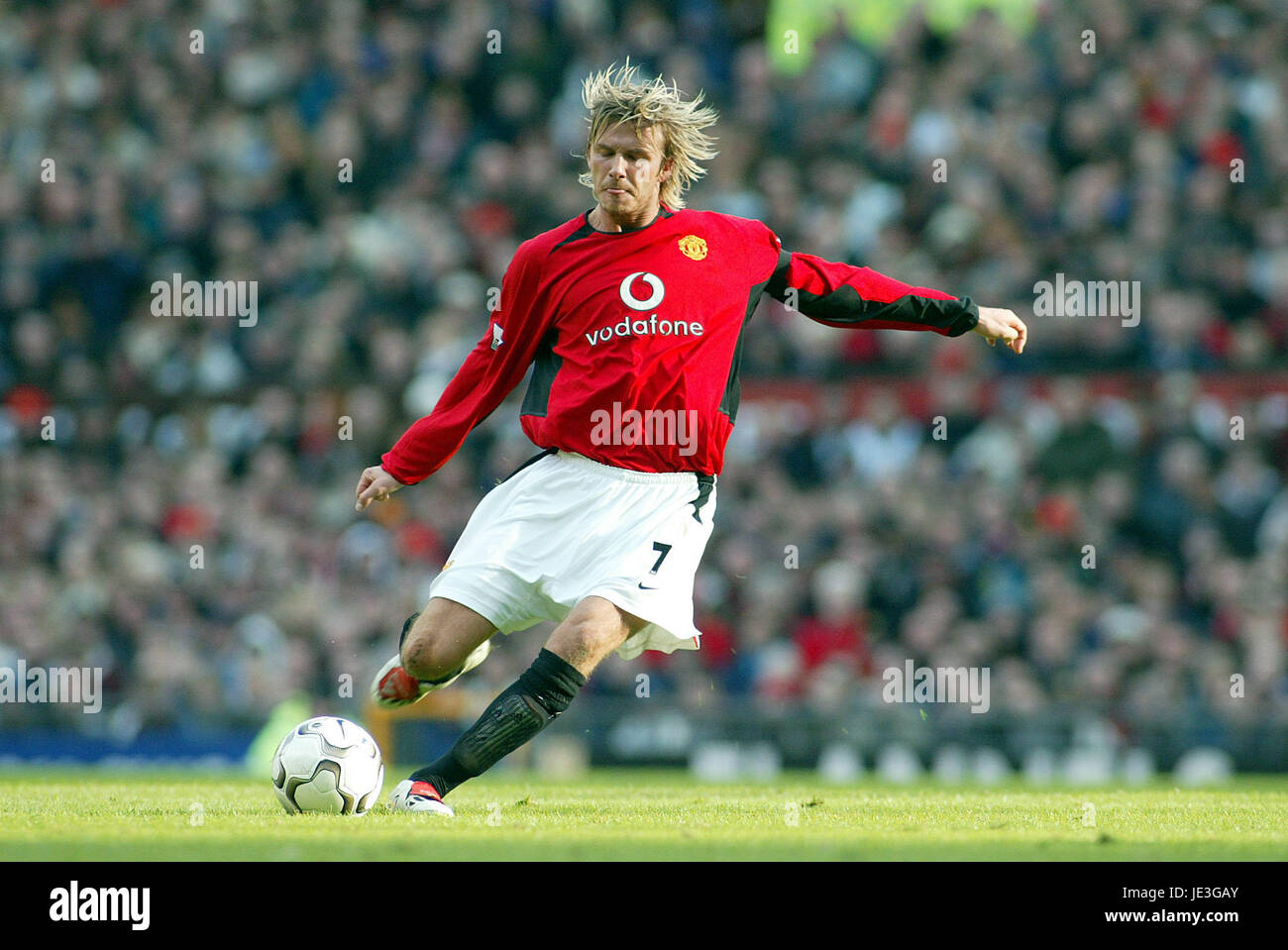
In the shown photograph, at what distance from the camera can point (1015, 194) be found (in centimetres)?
1539

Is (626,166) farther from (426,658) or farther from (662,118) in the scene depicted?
(426,658)

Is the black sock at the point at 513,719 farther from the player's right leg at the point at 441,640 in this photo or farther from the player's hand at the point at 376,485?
the player's hand at the point at 376,485

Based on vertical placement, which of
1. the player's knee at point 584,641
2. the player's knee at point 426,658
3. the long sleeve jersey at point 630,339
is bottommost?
the player's knee at point 426,658

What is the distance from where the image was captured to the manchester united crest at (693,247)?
6.58 metres

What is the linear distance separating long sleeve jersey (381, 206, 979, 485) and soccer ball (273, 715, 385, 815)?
1.07 metres

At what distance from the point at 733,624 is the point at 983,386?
282cm

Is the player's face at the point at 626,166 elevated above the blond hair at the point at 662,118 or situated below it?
below

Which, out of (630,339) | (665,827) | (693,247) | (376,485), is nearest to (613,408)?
(630,339)

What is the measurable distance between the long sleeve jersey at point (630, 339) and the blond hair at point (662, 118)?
19cm

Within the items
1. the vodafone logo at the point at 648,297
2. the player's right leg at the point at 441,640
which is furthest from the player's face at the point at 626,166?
the player's right leg at the point at 441,640

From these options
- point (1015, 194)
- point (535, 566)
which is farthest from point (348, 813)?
point (1015, 194)

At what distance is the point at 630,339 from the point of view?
6.44m
